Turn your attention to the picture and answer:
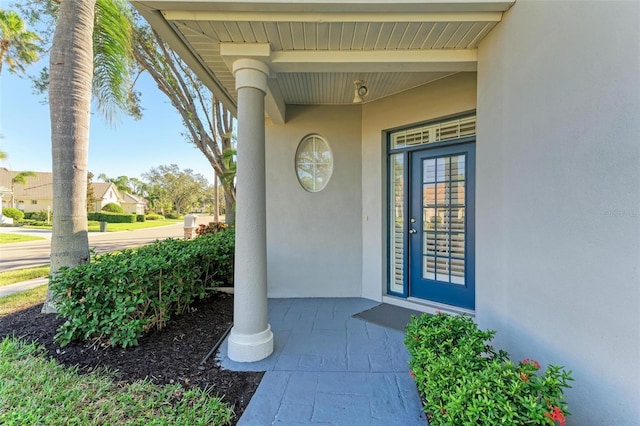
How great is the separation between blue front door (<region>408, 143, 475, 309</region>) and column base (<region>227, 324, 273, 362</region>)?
220 centimetres

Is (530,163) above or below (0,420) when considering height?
above

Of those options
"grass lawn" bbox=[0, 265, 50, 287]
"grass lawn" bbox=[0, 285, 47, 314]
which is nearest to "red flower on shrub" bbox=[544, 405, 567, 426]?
"grass lawn" bbox=[0, 285, 47, 314]

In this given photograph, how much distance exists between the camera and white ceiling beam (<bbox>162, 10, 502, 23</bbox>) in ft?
7.04

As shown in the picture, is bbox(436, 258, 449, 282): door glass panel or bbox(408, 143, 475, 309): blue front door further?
bbox(436, 258, 449, 282): door glass panel

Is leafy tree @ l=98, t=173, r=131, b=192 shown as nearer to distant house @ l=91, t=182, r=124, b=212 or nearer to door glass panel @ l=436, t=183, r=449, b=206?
distant house @ l=91, t=182, r=124, b=212

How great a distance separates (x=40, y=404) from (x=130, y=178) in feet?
186

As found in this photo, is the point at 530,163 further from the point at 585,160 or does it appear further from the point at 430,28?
the point at 430,28

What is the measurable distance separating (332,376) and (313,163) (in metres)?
3.02

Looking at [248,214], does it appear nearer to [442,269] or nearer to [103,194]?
[442,269]

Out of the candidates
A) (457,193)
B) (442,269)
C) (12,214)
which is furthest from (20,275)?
(12,214)

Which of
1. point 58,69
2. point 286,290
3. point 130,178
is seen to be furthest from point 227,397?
point 130,178

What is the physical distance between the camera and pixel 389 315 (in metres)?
3.54

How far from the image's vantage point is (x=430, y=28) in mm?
2258

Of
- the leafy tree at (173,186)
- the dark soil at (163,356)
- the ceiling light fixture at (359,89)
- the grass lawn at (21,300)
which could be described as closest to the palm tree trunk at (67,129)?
the dark soil at (163,356)
